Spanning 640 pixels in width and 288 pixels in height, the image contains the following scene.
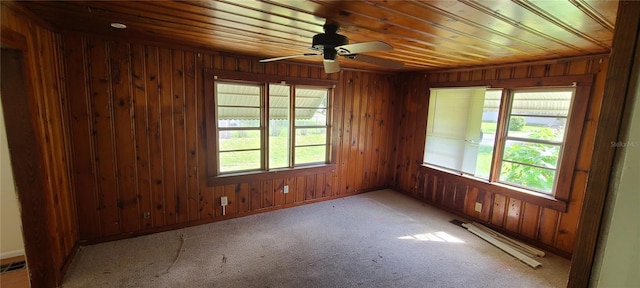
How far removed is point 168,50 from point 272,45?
49.8 inches

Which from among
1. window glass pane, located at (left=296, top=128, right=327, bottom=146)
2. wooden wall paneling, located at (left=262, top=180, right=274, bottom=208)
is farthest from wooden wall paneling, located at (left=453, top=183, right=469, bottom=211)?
wooden wall paneling, located at (left=262, top=180, right=274, bottom=208)

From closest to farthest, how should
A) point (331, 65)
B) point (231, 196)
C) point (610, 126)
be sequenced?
point (610, 126)
point (331, 65)
point (231, 196)

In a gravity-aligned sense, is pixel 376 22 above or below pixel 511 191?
above

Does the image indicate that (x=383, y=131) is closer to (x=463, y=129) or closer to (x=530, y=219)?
(x=463, y=129)

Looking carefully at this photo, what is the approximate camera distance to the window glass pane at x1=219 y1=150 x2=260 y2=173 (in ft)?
12.6

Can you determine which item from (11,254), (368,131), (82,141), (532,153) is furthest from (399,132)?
(11,254)

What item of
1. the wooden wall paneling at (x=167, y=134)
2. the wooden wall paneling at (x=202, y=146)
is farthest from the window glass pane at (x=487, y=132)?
the wooden wall paneling at (x=167, y=134)

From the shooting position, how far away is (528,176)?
359 cm

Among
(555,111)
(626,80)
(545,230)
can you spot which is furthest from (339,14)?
(545,230)

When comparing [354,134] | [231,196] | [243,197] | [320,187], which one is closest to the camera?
[231,196]

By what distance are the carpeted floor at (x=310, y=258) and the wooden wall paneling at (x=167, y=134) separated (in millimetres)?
382

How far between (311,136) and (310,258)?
6.77 ft

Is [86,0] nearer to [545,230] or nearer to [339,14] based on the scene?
[339,14]

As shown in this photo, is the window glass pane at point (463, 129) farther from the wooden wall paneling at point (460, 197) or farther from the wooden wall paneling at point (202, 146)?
the wooden wall paneling at point (202, 146)
